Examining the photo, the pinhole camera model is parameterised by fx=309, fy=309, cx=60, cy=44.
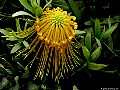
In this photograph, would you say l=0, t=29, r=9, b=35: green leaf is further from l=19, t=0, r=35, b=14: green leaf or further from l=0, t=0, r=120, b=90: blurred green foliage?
l=19, t=0, r=35, b=14: green leaf

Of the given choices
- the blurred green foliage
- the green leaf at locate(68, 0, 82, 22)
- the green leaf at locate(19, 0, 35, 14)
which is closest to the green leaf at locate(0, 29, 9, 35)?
the blurred green foliage

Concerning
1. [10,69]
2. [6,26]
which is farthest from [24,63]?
[6,26]

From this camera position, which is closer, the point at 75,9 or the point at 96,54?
the point at 96,54

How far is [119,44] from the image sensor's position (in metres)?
1.18

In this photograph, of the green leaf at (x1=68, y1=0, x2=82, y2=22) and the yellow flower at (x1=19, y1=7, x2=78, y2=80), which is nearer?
the yellow flower at (x1=19, y1=7, x2=78, y2=80)

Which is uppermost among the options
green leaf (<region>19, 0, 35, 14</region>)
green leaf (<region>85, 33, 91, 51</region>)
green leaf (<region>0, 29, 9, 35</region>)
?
green leaf (<region>19, 0, 35, 14</region>)

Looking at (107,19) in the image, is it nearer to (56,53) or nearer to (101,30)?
(101,30)

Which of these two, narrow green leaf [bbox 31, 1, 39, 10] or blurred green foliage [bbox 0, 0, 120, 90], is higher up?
narrow green leaf [bbox 31, 1, 39, 10]

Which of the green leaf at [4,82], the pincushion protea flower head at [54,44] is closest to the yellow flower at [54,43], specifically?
the pincushion protea flower head at [54,44]

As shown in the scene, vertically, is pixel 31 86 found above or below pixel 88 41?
below

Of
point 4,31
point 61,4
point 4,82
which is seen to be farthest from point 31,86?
point 61,4

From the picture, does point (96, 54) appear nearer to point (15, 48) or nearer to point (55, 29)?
point (55, 29)

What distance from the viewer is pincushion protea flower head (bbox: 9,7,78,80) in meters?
0.98

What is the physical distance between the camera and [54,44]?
0.98m
